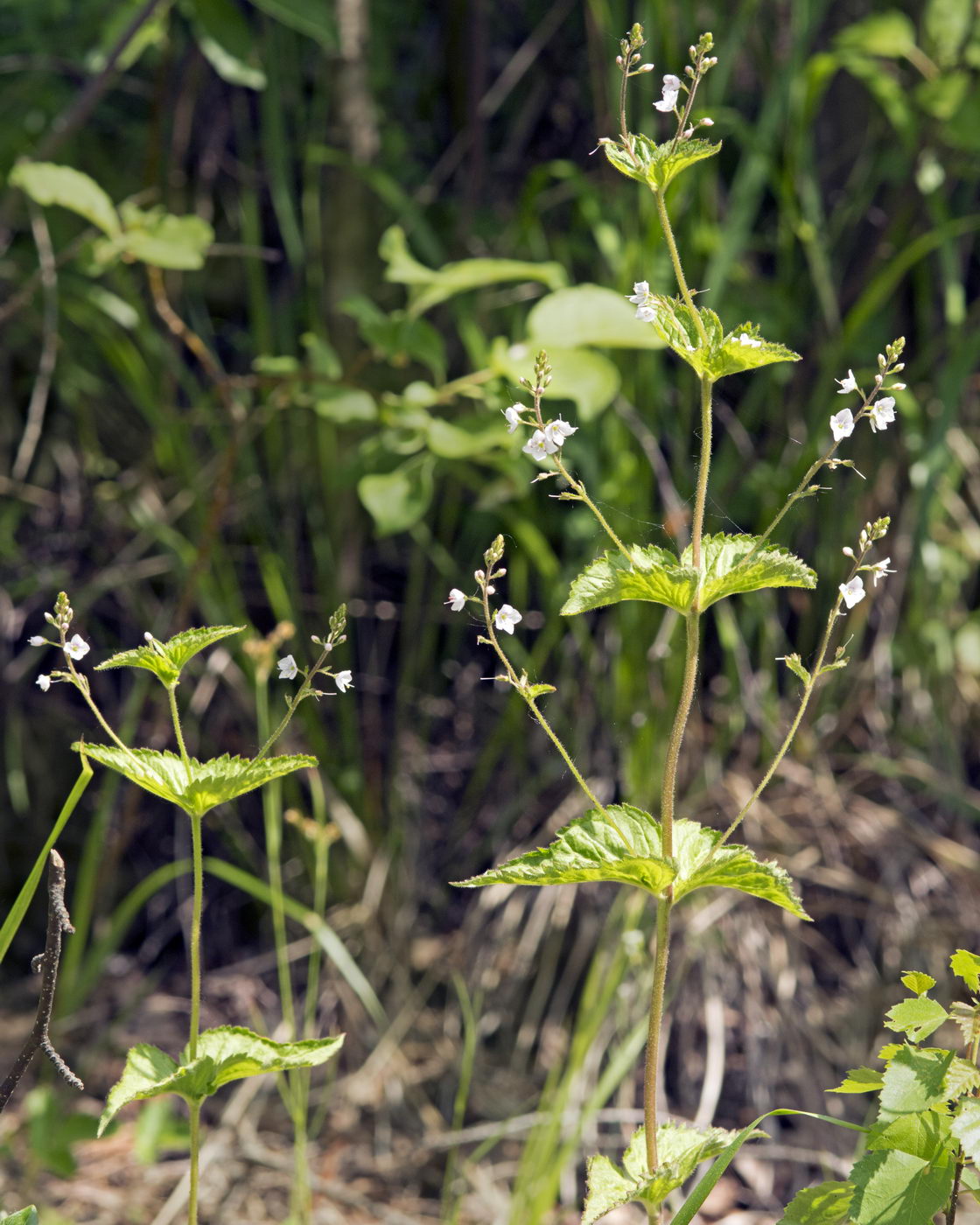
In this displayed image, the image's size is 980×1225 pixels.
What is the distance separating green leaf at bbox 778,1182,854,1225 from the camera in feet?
2.41

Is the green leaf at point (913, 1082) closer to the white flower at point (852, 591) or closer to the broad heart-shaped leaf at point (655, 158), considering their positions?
the white flower at point (852, 591)

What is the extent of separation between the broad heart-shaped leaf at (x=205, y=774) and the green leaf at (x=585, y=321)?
27.8 inches

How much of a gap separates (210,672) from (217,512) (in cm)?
39

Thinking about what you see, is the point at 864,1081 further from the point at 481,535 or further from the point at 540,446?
the point at 481,535

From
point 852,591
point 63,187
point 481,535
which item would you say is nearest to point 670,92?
point 852,591

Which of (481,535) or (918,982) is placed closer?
(918,982)

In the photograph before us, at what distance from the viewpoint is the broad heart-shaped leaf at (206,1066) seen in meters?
0.73

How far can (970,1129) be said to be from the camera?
65 centimetres

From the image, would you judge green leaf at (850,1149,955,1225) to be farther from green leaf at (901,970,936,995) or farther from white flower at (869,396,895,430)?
white flower at (869,396,895,430)

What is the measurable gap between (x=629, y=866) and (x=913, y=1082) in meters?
0.22

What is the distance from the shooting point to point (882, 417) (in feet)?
2.41

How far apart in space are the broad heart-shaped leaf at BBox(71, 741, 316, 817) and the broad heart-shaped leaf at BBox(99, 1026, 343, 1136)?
15 centimetres

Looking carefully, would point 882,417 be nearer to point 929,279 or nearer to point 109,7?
point 929,279

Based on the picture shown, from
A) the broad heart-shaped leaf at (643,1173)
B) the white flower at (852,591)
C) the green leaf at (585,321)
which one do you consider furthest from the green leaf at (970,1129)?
the green leaf at (585,321)
